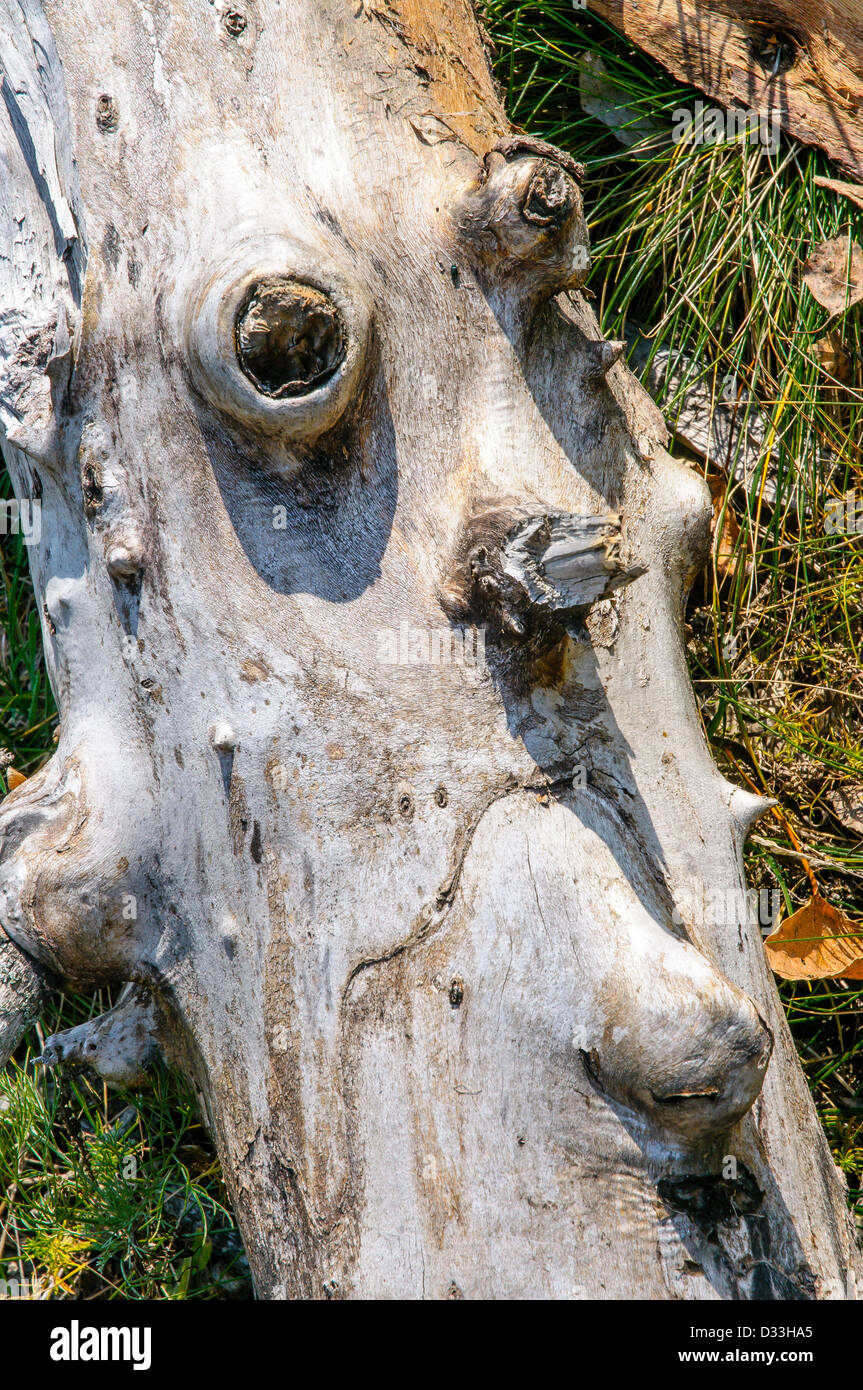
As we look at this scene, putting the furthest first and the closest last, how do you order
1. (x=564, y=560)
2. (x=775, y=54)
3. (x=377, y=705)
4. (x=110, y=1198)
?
(x=110, y=1198) → (x=775, y=54) → (x=377, y=705) → (x=564, y=560)

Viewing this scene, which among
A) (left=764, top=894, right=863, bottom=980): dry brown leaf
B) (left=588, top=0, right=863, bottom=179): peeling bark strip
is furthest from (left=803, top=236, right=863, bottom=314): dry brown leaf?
(left=764, top=894, right=863, bottom=980): dry brown leaf

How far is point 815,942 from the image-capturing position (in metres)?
2.35

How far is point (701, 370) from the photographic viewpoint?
2.51 metres

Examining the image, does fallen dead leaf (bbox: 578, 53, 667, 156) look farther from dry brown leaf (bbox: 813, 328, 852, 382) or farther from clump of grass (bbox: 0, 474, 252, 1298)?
clump of grass (bbox: 0, 474, 252, 1298)

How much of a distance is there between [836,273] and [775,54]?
1.83 ft

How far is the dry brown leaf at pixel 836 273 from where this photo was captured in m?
2.38

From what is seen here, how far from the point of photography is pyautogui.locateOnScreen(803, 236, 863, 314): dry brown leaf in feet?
7.80

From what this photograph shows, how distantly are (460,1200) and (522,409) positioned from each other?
138cm

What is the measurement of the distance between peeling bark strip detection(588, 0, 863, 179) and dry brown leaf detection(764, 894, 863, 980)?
6.31 ft

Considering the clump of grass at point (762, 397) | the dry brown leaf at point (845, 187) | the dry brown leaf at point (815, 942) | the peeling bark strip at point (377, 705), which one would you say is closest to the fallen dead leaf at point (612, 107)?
the clump of grass at point (762, 397)

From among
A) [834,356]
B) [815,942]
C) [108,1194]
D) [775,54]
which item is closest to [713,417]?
[834,356]

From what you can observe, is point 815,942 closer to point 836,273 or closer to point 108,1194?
point 836,273
